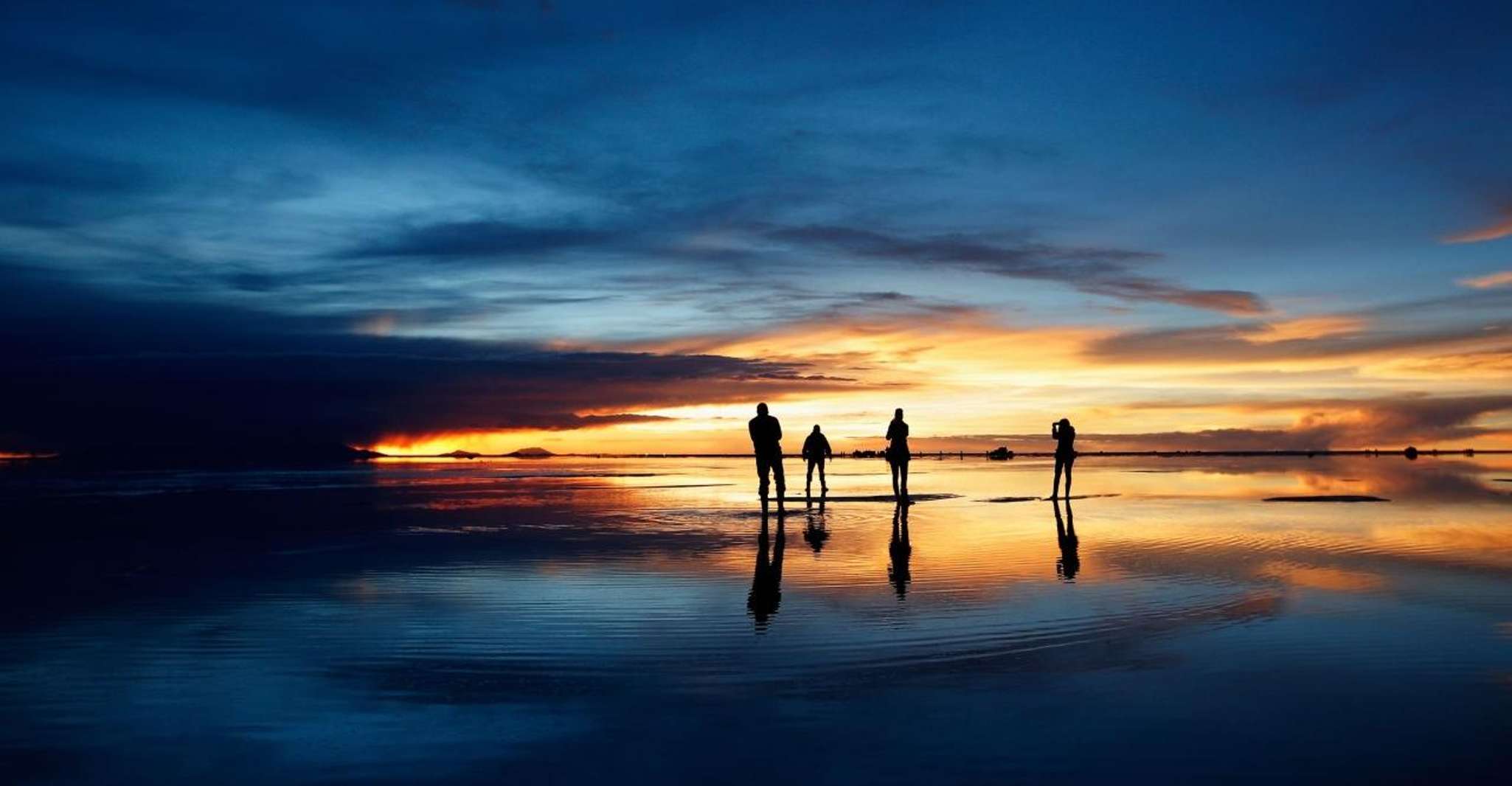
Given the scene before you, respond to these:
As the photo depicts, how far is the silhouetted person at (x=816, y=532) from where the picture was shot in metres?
18.0

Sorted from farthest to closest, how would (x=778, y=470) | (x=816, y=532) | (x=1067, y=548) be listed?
(x=778, y=470), (x=816, y=532), (x=1067, y=548)

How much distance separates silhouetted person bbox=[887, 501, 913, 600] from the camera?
12.6m

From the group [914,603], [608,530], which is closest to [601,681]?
[914,603]

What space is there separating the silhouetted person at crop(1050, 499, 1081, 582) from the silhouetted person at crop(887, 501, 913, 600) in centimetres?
195

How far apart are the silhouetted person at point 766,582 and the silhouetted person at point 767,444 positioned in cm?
697

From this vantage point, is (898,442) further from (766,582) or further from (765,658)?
(765,658)

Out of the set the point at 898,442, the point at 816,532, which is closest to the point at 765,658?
the point at 816,532

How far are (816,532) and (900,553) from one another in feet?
14.6

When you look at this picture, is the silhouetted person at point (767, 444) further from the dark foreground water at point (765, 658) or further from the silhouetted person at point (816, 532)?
the dark foreground water at point (765, 658)

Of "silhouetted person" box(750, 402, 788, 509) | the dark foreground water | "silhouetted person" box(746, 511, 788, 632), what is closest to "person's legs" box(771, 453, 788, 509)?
"silhouetted person" box(750, 402, 788, 509)

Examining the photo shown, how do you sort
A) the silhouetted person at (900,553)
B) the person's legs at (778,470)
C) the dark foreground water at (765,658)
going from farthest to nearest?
the person's legs at (778,470) < the silhouetted person at (900,553) < the dark foreground water at (765,658)

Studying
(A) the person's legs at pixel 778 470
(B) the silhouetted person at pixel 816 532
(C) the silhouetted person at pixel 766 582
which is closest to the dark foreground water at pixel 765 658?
(C) the silhouetted person at pixel 766 582

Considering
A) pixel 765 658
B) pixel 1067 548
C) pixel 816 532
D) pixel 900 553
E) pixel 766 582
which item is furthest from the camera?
pixel 816 532

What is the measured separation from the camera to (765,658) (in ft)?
27.7
